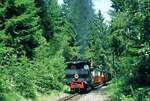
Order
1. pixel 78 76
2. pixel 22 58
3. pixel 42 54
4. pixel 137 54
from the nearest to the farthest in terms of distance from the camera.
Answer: pixel 137 54 < pixel 22 58 < pixel 42 54 < pixel 78 76

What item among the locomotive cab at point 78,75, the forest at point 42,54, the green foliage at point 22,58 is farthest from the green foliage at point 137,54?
the locomotive cab at point 78,75

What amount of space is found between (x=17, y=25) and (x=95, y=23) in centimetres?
5372

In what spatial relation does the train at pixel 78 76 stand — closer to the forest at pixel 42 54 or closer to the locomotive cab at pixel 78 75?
the locomotive cab at pixel 78 75

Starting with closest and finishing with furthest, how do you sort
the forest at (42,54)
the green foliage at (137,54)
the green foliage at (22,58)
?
the green foliage at (137,54)
the forest at (42,54)
the green foliage at (22,58)

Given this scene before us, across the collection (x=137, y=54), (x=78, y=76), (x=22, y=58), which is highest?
(x=137, y=54)

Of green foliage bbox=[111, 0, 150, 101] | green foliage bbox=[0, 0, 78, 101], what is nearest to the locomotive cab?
green foliage bbox=[0, 0, 78, 101]

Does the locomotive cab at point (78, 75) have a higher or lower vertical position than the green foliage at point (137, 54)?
lower

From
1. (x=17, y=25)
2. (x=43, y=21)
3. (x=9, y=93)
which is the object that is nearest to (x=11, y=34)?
(x=17, y=25)

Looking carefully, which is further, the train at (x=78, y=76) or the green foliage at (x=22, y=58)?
the train at (x=78, y=76)

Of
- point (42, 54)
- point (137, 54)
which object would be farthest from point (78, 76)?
point (137, 54)

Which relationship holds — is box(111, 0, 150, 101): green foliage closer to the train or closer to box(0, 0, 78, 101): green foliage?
box(0, 0, 78, 101): green foliage

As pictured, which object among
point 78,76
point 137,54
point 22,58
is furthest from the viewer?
point 78,76

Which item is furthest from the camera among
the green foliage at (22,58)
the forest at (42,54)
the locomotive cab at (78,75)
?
the locomotive cab at (78,75)

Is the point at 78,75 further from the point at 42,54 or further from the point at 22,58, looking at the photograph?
the point at 22,58
